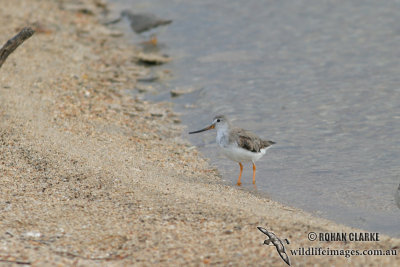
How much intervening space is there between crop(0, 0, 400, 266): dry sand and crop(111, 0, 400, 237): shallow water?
735mm

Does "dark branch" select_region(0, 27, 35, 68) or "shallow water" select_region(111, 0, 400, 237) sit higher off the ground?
"dark branch" select_region(0, 27, 35, 68)

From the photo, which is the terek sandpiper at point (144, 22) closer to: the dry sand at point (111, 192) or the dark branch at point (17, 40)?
the dry sand at point (111, 192)

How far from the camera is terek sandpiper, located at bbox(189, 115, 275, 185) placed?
26.4ft

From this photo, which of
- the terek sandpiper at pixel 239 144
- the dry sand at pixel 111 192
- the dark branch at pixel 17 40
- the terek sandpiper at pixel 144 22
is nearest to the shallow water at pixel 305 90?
the terek sandpiper at pixel 144 22

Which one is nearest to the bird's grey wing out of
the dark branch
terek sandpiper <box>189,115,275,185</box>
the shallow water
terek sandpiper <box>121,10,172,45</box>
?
terek sandpiper <box>189,115,275,185</box>

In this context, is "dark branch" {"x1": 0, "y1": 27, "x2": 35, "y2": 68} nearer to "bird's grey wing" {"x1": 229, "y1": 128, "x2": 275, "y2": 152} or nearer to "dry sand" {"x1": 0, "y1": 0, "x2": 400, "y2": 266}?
"dry sand" {"x1": 0, "y1": 0, "x2": 400, "y2": 266}

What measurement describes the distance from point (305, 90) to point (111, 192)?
18.7 ft

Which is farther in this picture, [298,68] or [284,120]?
[298,68]

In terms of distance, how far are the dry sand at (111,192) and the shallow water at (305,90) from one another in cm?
73

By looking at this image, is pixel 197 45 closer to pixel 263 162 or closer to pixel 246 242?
pixel 263 162

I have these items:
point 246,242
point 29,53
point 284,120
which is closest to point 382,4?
point 284,120

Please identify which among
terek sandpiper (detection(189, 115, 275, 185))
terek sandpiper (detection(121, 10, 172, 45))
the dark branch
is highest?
the dark branch

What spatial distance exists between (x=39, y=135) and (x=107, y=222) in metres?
3.03

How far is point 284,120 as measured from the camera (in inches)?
406
